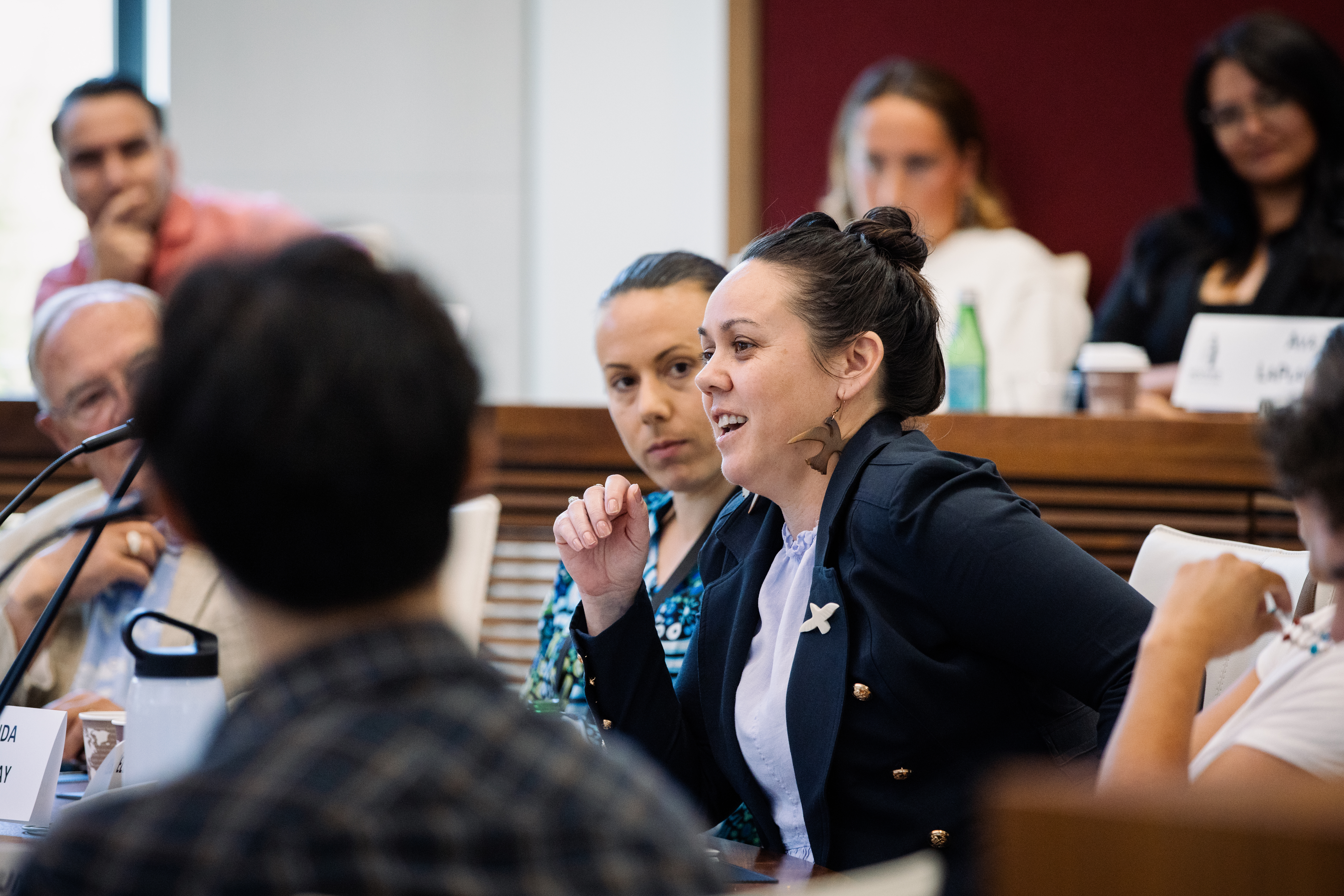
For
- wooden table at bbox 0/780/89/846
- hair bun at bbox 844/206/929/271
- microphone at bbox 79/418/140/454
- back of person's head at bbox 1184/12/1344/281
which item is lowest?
wooden table at bbox 0/780/89/846

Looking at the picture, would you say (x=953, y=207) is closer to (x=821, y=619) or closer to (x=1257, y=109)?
(x=1257, y=109)

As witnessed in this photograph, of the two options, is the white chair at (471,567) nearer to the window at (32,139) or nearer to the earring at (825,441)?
the earring at (825,441)

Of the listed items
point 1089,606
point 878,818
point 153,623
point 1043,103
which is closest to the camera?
point 1089,606

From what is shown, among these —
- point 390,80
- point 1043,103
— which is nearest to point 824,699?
point 1043,103

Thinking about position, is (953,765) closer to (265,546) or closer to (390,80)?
(265,546)

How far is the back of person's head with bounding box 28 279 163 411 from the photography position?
2588mm

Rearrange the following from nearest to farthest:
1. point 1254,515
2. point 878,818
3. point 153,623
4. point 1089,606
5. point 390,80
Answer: point 1089,606
point 878,818
point 153,623
point 1254,515
point 390,80

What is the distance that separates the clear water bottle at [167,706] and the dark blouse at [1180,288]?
2.62 metres

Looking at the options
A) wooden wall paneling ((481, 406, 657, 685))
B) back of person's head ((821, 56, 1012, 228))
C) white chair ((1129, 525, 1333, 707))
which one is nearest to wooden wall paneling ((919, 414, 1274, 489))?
wooden wall paneling ((481, 406, 657, 685))

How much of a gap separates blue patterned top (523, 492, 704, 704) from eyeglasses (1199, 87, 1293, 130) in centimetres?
181

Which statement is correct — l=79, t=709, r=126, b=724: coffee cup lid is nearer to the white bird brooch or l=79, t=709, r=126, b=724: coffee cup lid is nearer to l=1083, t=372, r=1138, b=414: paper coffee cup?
the white bird brooch

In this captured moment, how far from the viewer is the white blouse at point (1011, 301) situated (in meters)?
3.72

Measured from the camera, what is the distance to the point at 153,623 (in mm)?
2395

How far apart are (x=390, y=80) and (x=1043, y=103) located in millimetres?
2157
